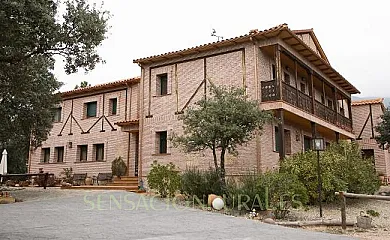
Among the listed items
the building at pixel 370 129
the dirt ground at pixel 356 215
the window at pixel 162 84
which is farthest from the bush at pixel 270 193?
the building at pixel 370 129

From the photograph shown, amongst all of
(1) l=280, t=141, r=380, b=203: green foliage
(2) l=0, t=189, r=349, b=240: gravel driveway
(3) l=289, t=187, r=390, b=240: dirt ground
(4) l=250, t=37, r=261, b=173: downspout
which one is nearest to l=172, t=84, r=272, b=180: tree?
(4) l=250, t=37, r=261, b=173: downspout

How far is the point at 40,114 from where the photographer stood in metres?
16.0

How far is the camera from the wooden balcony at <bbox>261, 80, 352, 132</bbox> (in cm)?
1530

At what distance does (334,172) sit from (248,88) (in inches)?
188

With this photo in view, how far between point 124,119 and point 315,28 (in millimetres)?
11642

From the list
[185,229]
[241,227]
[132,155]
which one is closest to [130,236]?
[185,229]

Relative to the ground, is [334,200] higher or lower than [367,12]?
lower

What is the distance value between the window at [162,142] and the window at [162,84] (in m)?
1.94

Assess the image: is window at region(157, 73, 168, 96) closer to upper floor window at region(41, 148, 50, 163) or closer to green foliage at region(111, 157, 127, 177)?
green foliage at region(111, 157, 127, 177)

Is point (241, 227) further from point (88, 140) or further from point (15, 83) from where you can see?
point (88, 140)

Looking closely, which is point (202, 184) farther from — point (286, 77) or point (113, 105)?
point (113, 105)

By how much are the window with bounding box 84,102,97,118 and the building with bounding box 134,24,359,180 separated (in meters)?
5.49

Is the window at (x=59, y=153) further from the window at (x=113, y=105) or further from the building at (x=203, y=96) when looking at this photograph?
the window at (x=113, y=105)

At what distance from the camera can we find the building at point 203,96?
50.9 feet
